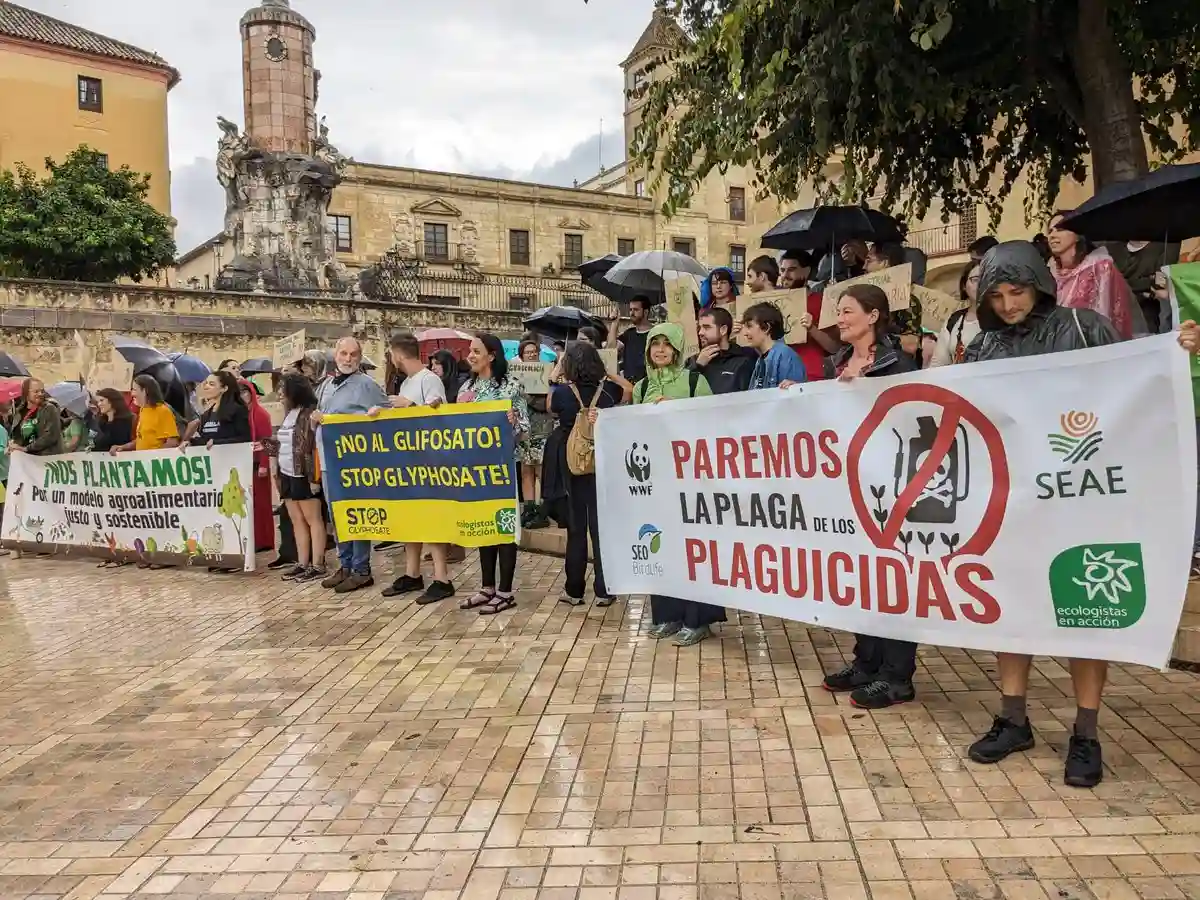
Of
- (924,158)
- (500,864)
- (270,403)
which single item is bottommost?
(500,864)

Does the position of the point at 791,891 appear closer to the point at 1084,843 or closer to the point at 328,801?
the point at 1084,843

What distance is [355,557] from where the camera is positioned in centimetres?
786

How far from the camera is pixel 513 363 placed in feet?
31.4

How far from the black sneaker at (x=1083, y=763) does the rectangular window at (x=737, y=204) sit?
188ft

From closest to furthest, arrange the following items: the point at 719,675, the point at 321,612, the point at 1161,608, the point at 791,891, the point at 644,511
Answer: the point at 791,891, the point at 1161,608, the point at 719,675, the point at 644,511, the point at 321,612

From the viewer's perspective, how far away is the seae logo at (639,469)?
5.68 meters

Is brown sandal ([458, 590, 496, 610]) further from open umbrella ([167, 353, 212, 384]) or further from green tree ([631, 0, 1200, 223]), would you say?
open umbrella ([167, 353, 212, 384])

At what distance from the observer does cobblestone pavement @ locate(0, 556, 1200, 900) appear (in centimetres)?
301

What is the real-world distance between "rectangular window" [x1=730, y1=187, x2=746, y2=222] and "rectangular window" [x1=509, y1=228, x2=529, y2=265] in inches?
524

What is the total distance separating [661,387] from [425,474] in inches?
86.2

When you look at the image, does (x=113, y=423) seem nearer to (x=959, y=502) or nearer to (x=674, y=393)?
(x=674, y=393)

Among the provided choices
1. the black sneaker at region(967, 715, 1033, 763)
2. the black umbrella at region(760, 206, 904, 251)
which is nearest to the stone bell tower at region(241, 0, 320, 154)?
the black umbrella at region(760, 206, 904, 251)

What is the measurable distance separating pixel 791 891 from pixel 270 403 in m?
10.7

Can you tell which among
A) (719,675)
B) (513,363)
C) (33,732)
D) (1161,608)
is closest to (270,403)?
(513,363)
